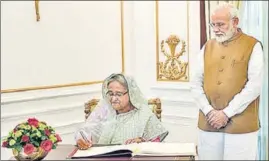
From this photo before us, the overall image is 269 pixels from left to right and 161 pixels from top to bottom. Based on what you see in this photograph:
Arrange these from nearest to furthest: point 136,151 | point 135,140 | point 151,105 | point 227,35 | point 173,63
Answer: point 136,151, point 135,140, point 151,105, point 227,35, point 173,63

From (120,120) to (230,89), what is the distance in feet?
3.33

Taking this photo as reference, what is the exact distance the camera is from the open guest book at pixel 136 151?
229cm

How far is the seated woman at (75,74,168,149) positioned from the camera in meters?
2.50

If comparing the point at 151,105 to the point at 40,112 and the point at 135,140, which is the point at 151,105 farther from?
the point at 40,112

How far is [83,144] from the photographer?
2.46 meters

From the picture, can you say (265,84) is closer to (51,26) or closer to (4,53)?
(51,26)

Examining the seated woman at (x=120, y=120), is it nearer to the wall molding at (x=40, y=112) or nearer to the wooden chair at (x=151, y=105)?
the wooden chair at (x=151, y=105)

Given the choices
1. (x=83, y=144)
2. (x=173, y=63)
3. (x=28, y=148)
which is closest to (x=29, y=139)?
(x=28, y=148)

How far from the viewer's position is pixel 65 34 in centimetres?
395

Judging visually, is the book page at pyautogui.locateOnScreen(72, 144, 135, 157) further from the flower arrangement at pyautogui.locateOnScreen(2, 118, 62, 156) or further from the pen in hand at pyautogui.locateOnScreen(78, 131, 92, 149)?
the flower arrangement at pyautogui.locateOnScreen(2, 118, 62, 156)

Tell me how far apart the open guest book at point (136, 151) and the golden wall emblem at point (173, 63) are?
1.81 metres

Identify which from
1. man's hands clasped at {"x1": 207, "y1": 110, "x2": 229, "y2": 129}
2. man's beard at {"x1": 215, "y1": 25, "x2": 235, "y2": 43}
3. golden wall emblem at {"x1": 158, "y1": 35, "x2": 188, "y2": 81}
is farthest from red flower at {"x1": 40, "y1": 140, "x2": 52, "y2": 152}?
golden wall emblem at {"x1": 158, "y1": 35, "x2": 188, "y2": 81}

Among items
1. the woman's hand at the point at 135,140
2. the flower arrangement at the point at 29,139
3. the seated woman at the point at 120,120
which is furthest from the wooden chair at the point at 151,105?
the flower arrangement at the point at 29,139

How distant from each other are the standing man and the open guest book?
852 millimetres
